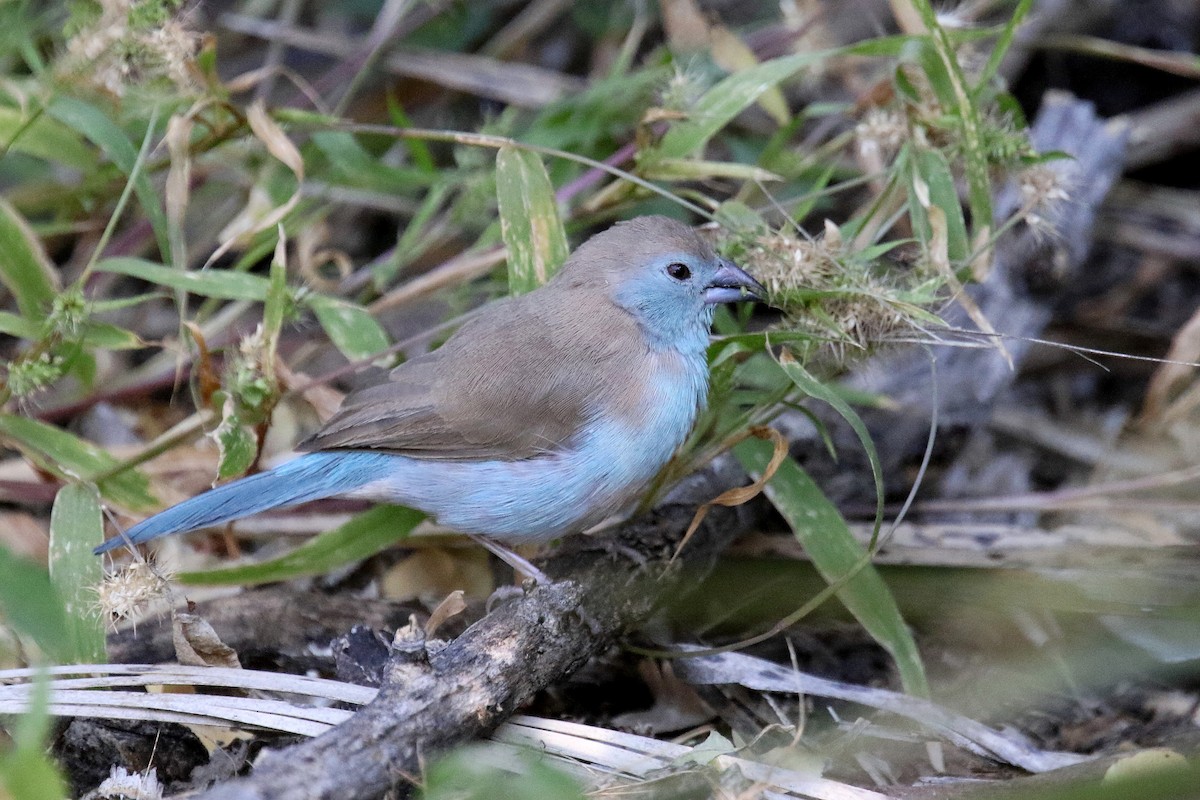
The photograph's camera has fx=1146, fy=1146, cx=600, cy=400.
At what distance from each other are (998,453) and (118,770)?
3139 mm

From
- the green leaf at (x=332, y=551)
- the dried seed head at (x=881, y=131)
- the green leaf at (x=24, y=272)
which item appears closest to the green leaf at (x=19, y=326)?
the green leaf at (x=24, y=272)

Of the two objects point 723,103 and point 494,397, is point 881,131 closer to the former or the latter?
point 723,103

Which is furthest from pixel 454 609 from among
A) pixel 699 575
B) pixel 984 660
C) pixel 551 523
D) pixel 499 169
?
pixel 984 660

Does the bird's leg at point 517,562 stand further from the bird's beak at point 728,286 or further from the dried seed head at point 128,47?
the dried seed head at point 128,47

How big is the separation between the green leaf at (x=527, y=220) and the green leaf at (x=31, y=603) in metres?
1.85

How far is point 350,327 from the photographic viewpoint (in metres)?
3.45

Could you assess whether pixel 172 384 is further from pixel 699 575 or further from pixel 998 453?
pixel 998 453

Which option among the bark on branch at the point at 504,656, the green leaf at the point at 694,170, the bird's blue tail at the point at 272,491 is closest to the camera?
the bark on branch at the point at 504,656

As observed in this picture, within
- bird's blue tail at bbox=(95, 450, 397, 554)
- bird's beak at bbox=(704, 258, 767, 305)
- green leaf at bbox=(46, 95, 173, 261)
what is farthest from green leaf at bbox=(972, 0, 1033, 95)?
green leaf at bbox=(46, 95, 173, 261)

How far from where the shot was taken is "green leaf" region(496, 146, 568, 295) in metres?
3.37

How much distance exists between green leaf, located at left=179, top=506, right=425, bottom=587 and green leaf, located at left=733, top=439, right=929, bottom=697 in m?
1.02

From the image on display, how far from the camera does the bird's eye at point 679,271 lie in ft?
10.8

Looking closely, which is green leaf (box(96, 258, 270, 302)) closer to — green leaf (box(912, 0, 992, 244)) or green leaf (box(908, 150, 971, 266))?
green leaf (box(908, 150, 971, 266))

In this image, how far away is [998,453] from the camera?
4270 millimetres
